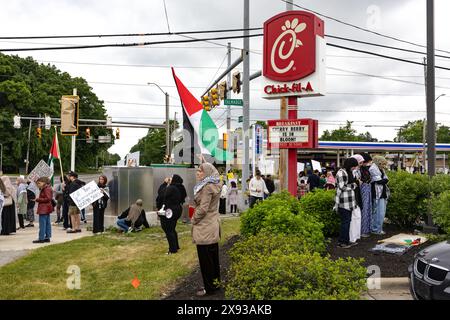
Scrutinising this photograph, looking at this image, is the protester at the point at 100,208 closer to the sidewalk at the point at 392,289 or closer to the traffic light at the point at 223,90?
the sidewalk at the point at 392,289

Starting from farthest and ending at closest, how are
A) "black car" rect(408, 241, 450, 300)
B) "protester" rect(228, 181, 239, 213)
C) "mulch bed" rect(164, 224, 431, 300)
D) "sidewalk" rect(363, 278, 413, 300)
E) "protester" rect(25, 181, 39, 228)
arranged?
1. "protester" rect(228, 181, 239, 213)
2. "protester" rect(25, 181, 39, 228)
3. "mulch bed" rect(164, 224, 431, 300)
4. "sidewalk" rect(363, 278, 413, 300)
5. "black car" rect(408, 241, 450, 300)

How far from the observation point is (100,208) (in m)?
12.0

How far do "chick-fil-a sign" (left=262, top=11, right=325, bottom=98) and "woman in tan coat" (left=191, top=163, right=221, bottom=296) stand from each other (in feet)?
17.1

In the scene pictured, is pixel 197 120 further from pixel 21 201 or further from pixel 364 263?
pixel 364 263

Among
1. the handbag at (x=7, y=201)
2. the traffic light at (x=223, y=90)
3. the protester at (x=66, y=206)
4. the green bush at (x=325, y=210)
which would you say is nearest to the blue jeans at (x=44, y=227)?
the handbag at (x=7, y=201)

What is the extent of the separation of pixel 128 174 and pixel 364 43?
8.55 metres

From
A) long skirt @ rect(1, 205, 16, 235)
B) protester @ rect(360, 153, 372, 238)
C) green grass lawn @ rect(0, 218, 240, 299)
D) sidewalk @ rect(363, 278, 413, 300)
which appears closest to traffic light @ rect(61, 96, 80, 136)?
long skirt @ rect(1, 205, 16, 235)

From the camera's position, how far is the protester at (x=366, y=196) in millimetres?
8859

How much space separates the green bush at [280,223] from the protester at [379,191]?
2.33m

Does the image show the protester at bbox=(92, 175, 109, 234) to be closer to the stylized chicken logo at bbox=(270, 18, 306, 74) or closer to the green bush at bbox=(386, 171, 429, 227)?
the stylized chicken logo at bbox=(270, 18, 306, 74)

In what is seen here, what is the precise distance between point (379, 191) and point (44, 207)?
776 cm

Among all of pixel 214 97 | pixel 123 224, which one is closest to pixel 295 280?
pixel 123 224

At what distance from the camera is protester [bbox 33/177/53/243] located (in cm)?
Answer: 1056
